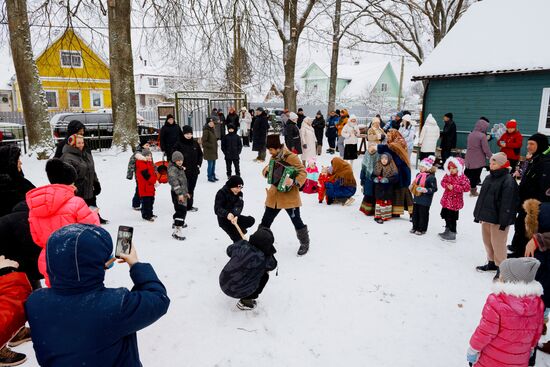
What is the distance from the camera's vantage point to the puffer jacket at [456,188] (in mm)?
6172

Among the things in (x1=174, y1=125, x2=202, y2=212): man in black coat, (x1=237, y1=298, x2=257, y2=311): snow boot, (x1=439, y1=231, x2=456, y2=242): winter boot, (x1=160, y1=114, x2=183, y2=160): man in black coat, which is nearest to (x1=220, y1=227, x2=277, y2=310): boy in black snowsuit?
(x1=237, y1=298, x2=257, y2=311): snow boot

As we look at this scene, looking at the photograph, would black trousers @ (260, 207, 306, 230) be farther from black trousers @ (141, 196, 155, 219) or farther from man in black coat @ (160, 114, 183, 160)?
man in black coat @ (160, 114, 183, 160)

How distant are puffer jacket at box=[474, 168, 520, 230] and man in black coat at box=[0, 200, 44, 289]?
510 centimetres

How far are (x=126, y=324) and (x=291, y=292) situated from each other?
10.2 feet

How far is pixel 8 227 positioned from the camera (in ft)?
10.7

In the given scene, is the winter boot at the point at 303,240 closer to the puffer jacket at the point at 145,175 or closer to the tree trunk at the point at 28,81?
the puffer jacket at the point at 145,175

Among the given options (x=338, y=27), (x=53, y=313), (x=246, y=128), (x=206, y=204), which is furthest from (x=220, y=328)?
(x=338, y=27)

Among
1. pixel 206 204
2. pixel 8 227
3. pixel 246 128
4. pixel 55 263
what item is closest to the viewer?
pixel 55 263

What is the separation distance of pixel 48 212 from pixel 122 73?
39.0 ft

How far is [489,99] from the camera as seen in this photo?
13.3m

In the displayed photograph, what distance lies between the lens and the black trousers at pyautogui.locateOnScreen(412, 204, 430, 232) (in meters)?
6.70

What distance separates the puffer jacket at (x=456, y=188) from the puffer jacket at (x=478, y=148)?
11.6 feet

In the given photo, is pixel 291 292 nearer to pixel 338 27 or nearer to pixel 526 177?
pixel 526 177

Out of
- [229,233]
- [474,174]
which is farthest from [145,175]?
[474,174]
